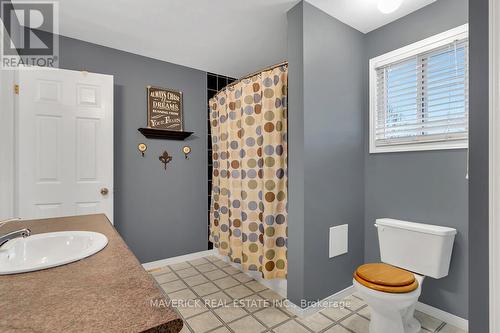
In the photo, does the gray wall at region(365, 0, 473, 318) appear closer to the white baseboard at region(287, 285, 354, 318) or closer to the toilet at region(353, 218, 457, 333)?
the toilet at region(353, 218, 457, 333)

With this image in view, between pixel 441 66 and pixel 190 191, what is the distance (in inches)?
108

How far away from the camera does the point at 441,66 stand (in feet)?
6.07

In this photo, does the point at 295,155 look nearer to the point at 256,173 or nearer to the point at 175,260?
the point at 256,173

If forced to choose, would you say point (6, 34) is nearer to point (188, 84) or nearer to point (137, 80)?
point (137, 80)

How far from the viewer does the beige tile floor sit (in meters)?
1.73

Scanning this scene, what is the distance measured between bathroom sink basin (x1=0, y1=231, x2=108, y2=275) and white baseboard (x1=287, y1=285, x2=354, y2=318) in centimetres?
153

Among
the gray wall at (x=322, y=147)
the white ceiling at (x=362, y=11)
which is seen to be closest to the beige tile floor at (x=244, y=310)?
the gray wall at (x=322, y=147)

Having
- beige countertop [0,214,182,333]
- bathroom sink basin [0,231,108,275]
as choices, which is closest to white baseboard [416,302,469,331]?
beige countertop [0,214,182,333]

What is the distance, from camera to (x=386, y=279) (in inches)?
59.1

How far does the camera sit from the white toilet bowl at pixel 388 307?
1429 mm

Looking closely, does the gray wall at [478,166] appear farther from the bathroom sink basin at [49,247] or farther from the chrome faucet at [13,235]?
the chrome faucet at [13,235]

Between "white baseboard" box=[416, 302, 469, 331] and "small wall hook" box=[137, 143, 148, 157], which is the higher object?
"small wall hook" box=[137, 143, 148, 157]

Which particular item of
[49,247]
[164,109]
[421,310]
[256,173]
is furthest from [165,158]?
[421,310]

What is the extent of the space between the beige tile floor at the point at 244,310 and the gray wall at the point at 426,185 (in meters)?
0.29
